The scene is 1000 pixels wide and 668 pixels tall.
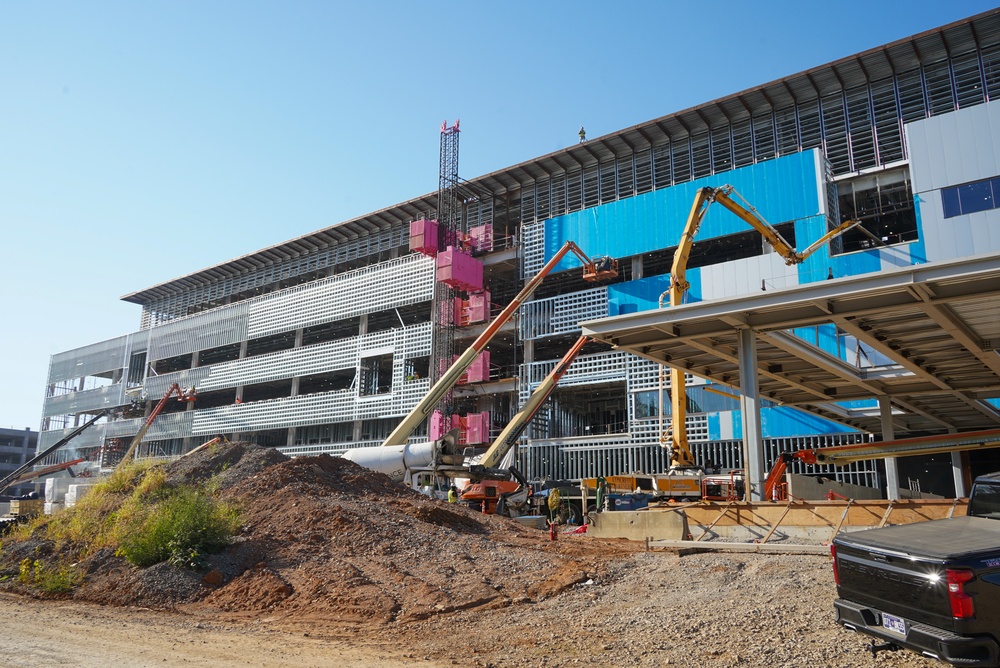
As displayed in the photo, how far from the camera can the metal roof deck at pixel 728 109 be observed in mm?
30781

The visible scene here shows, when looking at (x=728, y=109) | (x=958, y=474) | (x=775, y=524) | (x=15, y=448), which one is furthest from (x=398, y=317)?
(x=15, y=448)

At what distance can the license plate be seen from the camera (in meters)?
6.06

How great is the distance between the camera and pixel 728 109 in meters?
36.1

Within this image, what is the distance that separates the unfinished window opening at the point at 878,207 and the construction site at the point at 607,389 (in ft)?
0.43

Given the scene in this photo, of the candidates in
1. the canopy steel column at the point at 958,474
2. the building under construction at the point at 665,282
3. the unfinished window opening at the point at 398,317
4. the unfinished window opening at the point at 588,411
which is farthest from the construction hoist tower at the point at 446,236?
the canopy steel column at the point at 958,474

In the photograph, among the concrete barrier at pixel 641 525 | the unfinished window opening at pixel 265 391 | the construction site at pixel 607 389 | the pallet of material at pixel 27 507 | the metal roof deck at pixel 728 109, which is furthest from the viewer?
the unfinished window opening at pixel 265 391

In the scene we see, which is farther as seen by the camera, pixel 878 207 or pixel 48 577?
pixel 878 207

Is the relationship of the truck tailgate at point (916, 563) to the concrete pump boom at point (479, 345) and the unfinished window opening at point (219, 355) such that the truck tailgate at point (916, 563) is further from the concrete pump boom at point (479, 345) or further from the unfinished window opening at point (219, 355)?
the unfinished window opening at point (219, 355)

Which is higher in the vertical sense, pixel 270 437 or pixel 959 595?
pixel 270 437

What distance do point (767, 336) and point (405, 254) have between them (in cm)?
3484

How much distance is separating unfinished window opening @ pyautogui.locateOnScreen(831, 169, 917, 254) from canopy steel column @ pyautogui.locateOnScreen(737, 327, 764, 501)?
15.3m

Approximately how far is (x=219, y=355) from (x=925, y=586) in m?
61.4

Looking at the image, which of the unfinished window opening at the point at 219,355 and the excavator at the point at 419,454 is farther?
the unfinished window opening at the point at 219,355

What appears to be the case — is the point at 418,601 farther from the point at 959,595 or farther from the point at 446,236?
the point at 446,236
